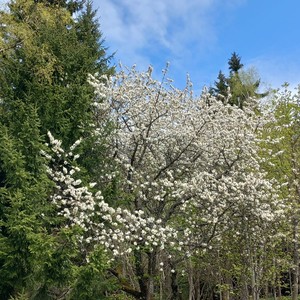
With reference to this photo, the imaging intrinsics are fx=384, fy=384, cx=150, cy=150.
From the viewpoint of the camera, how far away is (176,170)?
8.33 m

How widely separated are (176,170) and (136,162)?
93 cm

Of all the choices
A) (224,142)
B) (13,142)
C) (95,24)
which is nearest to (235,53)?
(95,24)

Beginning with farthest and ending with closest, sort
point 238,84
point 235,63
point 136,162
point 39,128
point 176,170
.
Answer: point 235,63
point 238,84
point 136,162
point 176,170
point 39,128

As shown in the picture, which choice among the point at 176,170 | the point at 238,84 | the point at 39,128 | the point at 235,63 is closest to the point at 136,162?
the point at 176,170

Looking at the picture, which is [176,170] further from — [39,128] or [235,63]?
[235,63]

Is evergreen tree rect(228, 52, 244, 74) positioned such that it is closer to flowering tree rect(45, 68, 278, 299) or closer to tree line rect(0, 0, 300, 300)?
tree line rect(0, 0, 300, 300)

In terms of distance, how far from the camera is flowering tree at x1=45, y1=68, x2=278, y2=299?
7664 mm

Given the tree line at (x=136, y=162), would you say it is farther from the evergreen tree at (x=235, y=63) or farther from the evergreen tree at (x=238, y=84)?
the evergreen tree at (x=235, y=63)

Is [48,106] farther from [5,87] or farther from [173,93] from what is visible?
[173,93]

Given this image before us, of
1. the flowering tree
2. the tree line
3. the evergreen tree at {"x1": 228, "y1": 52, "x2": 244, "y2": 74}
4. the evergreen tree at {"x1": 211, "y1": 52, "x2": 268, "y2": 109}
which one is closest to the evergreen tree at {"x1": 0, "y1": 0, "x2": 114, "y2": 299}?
the tree line

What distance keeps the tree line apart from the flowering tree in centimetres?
3

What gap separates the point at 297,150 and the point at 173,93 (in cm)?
335

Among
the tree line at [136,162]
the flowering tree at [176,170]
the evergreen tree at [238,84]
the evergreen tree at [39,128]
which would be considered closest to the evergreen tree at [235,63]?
the evergreen tree at [238,84]

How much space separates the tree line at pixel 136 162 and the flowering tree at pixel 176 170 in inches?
1.2
